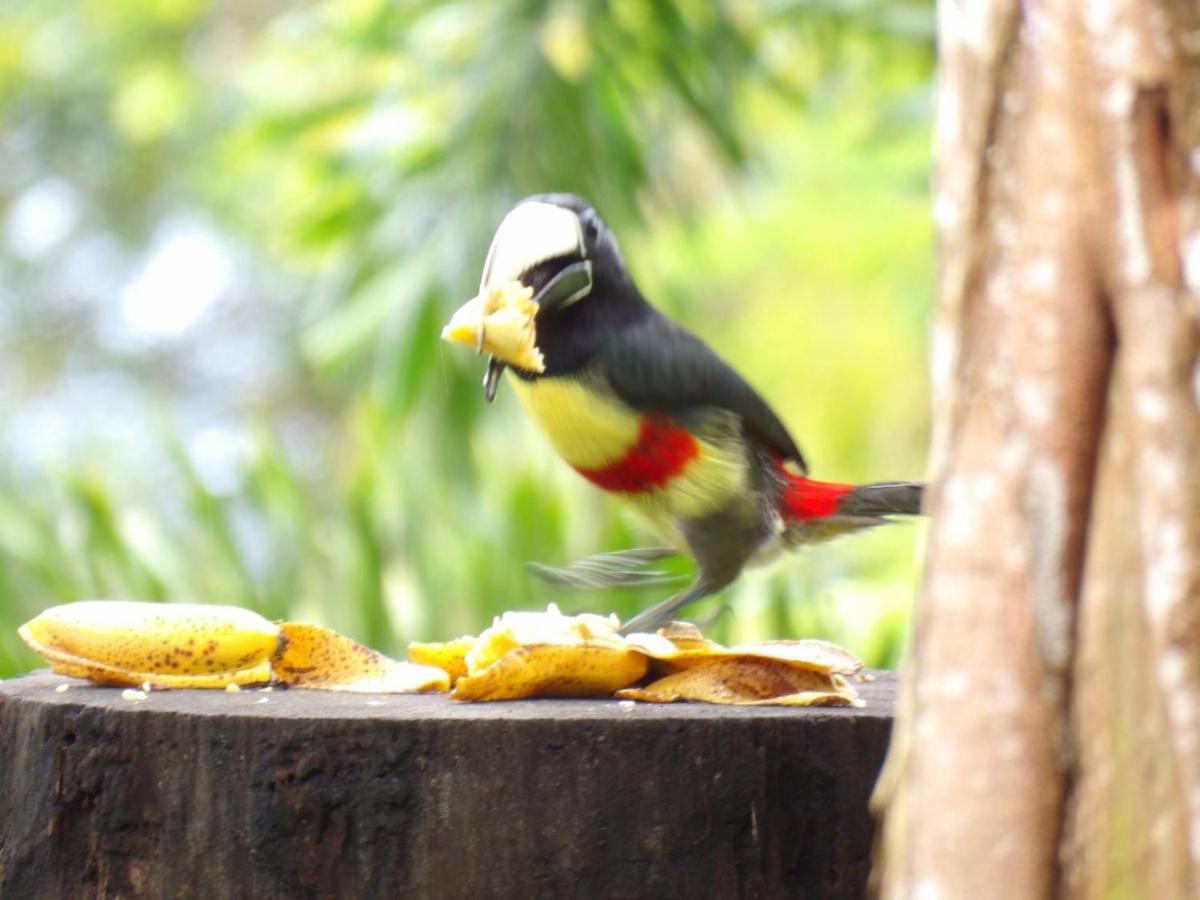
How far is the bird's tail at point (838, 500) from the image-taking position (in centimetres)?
190

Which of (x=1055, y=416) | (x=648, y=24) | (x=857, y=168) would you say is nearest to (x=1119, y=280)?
(x=1055, y=416)

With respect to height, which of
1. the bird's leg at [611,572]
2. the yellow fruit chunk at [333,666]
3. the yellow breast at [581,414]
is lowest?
the yellow fruit chunk at [333,666]

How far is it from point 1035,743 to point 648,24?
12.0 feet

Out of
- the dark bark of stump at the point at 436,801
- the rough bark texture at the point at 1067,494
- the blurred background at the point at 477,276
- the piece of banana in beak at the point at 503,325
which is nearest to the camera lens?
the rough bark texture at the point at 1067,494

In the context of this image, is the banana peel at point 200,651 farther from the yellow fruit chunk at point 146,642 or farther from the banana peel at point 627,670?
the banana peel at point 627,670

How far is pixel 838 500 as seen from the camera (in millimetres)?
1911

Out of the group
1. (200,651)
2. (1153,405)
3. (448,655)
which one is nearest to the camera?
(1153,405)

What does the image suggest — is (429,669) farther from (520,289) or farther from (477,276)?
(477,276)

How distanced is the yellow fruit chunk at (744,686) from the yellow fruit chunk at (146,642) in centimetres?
42

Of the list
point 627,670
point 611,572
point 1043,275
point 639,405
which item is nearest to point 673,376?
point 639,405

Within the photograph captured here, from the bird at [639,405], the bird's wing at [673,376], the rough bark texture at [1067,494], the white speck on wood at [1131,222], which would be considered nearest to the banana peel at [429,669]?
the bird at [639,405]

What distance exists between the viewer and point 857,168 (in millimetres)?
5781

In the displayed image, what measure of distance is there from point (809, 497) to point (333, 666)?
588 millimetres

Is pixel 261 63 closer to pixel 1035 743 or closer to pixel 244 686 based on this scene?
pixel 244 686
